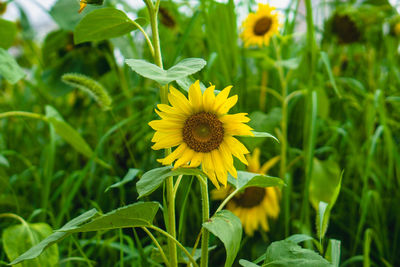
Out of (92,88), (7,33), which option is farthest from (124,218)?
(7,33)

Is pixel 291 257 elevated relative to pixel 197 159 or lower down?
lower down

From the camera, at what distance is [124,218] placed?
1.63ft

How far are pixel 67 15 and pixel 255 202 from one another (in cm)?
64

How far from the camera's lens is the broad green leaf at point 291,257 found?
1.63 ft

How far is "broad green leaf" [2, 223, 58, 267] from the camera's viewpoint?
67cm

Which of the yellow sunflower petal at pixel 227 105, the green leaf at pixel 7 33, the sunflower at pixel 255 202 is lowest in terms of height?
the sunflower at pixel 255 202

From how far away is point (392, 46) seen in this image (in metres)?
1.36

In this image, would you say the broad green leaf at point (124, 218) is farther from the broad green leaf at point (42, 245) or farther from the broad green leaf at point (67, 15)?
Answer: the broad green leaf at point (67, 15)

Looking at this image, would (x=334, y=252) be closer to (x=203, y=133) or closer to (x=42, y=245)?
(x=203, y=133)

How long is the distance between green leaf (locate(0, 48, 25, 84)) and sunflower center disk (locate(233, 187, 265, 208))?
58cm

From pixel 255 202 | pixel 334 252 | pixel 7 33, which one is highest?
pixel 7 33

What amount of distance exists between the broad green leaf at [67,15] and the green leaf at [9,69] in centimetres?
28

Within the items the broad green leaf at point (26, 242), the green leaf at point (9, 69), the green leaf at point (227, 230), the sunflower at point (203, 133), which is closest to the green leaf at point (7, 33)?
the green leaf at point (9, 69)

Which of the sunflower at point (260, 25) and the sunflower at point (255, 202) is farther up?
the sunflower at point (260, 25)
